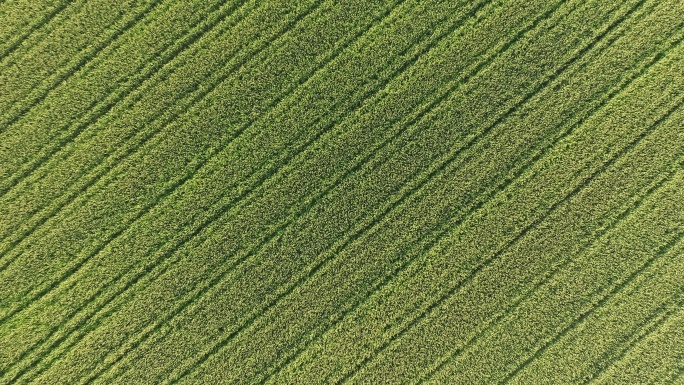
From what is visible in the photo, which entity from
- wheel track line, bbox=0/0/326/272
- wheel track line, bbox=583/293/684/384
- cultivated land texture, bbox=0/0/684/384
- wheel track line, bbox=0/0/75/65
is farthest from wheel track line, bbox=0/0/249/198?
wheel track line, bbox=583/293/684/384

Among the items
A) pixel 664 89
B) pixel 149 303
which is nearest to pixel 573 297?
pixel 664 89

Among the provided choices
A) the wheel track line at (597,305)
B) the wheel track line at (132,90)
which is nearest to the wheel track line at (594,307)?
the wheel track line at (597,305)

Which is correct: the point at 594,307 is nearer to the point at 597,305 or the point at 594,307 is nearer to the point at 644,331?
the point at 597,305

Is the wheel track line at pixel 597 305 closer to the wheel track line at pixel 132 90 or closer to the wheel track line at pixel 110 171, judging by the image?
the wheel track line at pixel 110 171

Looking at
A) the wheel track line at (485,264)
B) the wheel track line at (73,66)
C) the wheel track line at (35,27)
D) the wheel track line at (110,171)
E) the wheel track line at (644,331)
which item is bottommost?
the wheel track line at (644,331)

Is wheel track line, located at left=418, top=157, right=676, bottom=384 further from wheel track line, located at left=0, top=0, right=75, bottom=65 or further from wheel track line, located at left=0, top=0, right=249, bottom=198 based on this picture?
wheel track line, located at left=0, top=0, right=75, bottom=65

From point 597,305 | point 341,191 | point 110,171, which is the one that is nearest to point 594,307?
point 597,305
